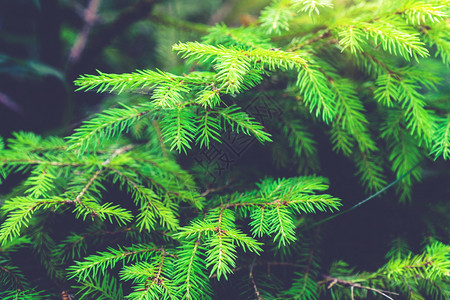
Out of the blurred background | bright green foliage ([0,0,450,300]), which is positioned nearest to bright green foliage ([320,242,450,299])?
bright green foliage ([0,0,450,300])

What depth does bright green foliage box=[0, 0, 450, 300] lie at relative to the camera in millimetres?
581

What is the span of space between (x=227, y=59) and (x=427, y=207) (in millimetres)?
705

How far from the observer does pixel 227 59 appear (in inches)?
22.2

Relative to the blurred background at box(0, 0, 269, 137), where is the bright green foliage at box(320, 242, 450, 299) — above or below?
below

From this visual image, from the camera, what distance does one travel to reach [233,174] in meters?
A: 0.83

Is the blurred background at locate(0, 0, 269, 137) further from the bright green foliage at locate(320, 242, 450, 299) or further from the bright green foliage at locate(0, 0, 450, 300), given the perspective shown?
the bright green foliage at locate(320, 242, 450, 299)

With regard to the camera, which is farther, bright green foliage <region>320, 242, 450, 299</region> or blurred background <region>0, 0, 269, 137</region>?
blurred background <region>0, 0, 269, 137</region>

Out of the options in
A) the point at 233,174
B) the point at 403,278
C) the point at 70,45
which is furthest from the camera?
the point at 70,45

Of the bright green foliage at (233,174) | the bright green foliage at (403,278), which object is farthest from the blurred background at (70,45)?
the bright green foliage at (403,278)

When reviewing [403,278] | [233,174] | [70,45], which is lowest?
[403,278]

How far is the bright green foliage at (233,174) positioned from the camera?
58 cm

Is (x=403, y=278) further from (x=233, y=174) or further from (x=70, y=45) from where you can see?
(x=70, y=45)

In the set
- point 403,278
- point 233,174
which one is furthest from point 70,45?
point 403,278

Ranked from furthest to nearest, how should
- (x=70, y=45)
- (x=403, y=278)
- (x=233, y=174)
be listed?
1. (x=70, y=45)
2. (x=233, y=174)
3. (x=403, y=278)
